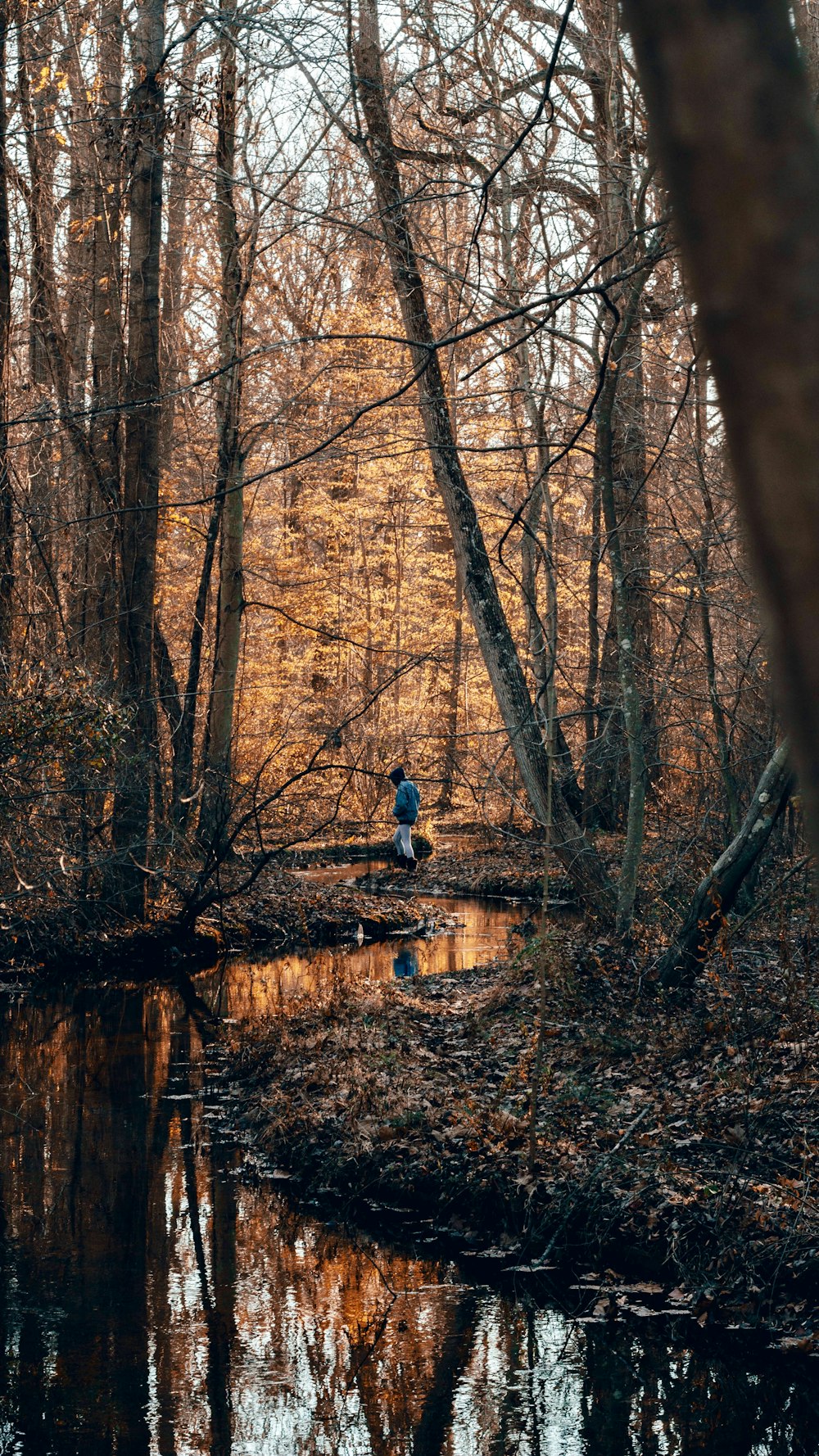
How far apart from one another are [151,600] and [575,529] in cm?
1769

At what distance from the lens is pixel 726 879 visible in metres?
10.8

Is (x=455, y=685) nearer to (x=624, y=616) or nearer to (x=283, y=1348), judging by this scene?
(x=624, y=616)

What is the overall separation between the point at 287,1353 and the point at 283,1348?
0.21 ft

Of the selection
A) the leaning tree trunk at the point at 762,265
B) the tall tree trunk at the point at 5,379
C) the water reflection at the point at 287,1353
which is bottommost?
the water reflection at the point at 287,1353

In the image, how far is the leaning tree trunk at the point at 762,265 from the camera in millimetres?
796

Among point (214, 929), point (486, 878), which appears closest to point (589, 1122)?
point (214, 929)

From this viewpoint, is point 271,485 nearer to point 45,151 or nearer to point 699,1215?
point 45,151

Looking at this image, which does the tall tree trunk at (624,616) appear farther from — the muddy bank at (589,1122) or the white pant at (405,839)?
the white pant at (405,839)

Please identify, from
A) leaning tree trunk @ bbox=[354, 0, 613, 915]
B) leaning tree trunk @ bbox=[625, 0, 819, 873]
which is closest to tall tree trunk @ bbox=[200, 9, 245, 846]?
leaning tree trunk @ bbox=[354, 0, 613, 915]

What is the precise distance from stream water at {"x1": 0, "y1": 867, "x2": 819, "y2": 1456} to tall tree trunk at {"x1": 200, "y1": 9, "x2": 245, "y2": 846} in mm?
8306

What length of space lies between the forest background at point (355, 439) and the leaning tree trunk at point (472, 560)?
0.05 meters

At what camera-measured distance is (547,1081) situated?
9945 millimetres

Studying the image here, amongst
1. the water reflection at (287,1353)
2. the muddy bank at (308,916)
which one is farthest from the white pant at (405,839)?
the water reflection at (287,1353)

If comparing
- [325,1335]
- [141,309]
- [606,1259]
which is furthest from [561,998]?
[141,309]
